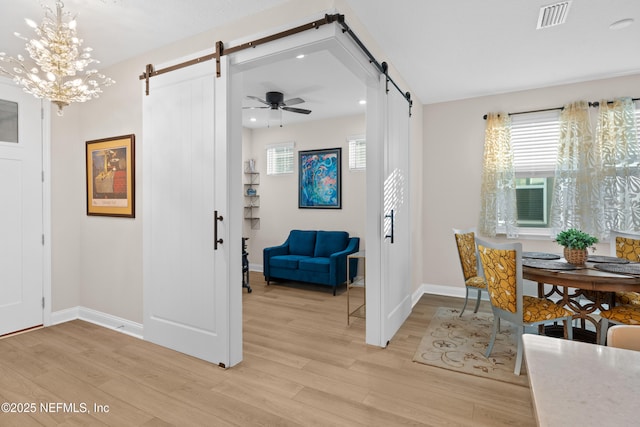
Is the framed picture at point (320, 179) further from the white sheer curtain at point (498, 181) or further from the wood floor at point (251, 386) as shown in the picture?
the wood floor at point (251, 386)

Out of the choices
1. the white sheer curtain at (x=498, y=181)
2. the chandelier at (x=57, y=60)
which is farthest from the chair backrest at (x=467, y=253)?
the chandelier at (x=57, y=60)

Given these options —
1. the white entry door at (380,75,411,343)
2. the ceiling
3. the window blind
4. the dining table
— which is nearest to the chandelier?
the ceiling

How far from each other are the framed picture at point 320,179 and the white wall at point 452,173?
59.9 inches

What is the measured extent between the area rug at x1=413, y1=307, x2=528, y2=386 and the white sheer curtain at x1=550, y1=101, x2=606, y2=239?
62.8 inches

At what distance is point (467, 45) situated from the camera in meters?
3.09

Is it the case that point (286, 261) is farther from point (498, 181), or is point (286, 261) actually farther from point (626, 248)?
point (626, 248)

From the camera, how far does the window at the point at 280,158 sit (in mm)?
6211

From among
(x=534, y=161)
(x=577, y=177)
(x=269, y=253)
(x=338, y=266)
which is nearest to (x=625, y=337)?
(x=577, y=177)

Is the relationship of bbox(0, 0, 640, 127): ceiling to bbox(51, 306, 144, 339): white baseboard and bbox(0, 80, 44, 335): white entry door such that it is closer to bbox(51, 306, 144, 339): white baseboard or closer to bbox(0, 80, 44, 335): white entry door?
bbox(0, 80, 44, 335): white entry door

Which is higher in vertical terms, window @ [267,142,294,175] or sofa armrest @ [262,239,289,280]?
window @ [267,142,294,175]

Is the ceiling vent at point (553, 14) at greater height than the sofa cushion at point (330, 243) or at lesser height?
greater

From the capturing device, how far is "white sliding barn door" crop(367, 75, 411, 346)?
2.96 meters

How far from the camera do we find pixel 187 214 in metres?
2.79

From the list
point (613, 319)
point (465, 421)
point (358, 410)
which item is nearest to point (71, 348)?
point (358, 410)
